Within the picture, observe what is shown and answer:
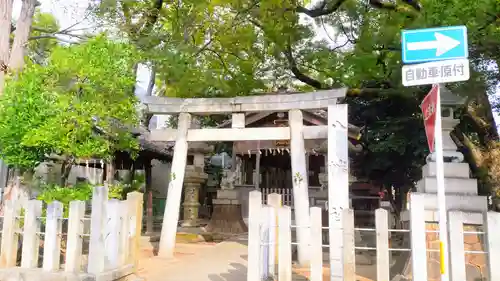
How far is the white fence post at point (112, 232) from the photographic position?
7117 mm

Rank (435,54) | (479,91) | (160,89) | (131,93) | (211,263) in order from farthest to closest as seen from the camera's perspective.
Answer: (160,89)
(479,91)
(211,263)
(131,93)
(435,54)

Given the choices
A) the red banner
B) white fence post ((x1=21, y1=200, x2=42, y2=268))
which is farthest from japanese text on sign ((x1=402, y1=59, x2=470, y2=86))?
white fence post ((x1=21, y1=200, x2=42, y2=268))

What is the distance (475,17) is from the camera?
Answer: 8.45m

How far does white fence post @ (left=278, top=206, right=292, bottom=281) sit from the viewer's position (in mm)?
6191

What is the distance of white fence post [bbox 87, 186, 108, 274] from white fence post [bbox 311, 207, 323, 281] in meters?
3.44

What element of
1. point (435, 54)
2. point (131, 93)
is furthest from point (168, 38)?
point (435, 54)

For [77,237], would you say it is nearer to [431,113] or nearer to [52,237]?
[52,237]

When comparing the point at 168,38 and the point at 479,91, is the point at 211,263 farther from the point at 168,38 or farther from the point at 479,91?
the point at 479,91

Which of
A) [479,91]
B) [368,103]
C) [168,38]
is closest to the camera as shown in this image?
[479,91]

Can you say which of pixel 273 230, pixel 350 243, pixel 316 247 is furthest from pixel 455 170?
pixel 273 230

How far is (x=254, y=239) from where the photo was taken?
6219 mm

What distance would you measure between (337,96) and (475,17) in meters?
3.14

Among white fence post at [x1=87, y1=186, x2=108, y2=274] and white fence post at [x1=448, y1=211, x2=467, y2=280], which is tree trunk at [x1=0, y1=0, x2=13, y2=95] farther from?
white fence post at [x1=448, y1=211, x2=467, y2=280]

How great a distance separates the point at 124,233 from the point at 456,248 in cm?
536
